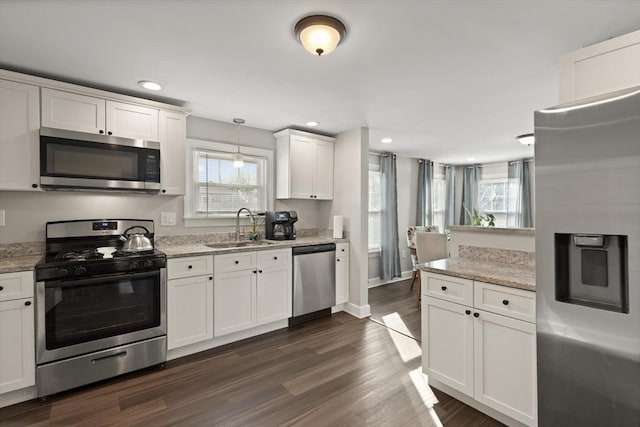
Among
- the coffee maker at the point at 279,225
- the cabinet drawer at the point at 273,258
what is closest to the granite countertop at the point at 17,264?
the cabinet drawer at the point at 273,258

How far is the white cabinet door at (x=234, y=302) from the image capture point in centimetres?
296

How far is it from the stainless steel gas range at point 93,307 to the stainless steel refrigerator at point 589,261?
8.93 feet

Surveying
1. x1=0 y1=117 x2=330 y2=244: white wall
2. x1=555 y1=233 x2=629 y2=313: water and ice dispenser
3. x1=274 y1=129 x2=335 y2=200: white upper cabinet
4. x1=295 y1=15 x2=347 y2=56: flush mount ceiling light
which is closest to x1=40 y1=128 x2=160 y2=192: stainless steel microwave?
x1=0 y1=117 x2=330 y2=244: white wall

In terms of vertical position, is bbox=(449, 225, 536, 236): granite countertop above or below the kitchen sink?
above

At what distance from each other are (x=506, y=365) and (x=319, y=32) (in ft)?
7.33

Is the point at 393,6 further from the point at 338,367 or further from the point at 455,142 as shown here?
the point at 455,142

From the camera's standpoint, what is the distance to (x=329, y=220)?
4.38 m

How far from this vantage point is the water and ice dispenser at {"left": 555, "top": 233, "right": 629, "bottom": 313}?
1.34m

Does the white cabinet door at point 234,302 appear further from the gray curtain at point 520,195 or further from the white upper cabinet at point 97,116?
the gray curtain at point 520,195

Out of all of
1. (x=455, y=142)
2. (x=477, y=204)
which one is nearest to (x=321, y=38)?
(x=455, y=142)

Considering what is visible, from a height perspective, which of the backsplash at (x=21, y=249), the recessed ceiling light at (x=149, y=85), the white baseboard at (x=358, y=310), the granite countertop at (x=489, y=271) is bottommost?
the white baseboard at (x=358, y=310)

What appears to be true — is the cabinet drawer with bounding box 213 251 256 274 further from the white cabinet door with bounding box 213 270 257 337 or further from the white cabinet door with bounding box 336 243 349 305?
the white cabinet door with bounding box 336 243 349 305

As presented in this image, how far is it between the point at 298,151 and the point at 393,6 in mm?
2444

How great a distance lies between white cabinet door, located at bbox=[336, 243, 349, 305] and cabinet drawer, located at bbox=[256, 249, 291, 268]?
75 centimetres
